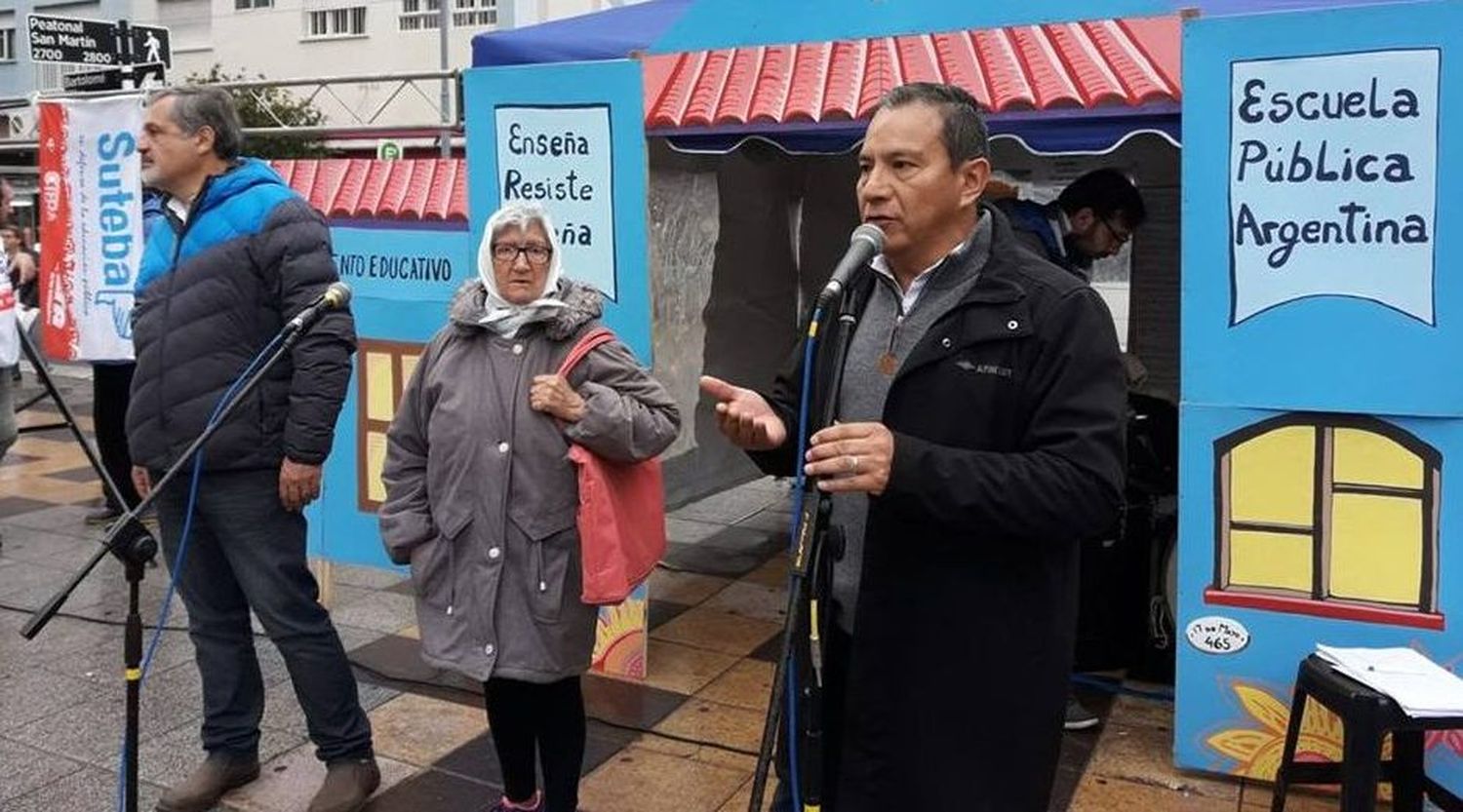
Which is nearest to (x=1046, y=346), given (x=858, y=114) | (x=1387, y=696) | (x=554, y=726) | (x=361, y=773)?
(x=1387, y=696)

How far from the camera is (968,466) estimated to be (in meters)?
1.71

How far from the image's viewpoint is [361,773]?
3.33 meters

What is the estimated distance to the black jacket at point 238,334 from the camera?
3100 mm

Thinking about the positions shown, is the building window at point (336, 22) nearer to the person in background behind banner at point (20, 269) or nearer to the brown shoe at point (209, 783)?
the person in background behind banner at point (20, 269)

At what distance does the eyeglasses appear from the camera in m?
2.84

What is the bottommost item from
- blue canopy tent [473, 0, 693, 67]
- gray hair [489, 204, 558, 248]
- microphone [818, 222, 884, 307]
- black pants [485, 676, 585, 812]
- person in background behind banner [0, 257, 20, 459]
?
black pants [485, 676, 585, 812]

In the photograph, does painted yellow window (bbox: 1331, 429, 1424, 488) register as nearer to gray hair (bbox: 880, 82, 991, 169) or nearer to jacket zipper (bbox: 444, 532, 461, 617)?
gray hair (bbox: 880, 82, 991, 169)

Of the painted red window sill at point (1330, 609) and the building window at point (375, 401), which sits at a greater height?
the building window at point (375, 401)

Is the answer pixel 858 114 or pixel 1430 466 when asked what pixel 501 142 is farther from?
pixel 1430 466

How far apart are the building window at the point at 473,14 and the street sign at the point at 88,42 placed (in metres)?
18.2

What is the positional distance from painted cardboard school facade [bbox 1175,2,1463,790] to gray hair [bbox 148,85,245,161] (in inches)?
101

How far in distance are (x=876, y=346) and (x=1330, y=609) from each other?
6.65 ft

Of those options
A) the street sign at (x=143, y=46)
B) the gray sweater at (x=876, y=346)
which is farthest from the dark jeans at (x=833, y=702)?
the street sign at (x=143, y=46)

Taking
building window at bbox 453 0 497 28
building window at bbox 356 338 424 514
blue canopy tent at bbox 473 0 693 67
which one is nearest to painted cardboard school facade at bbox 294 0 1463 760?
blue canopy tent at bbox 473 0 693 67
